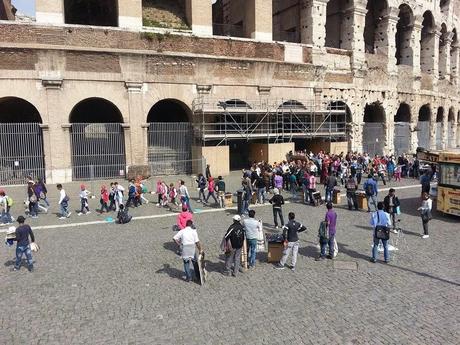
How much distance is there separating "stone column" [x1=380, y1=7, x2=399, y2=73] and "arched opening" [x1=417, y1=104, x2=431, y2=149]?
659 cm

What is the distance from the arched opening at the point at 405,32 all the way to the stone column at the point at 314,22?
9149 mm

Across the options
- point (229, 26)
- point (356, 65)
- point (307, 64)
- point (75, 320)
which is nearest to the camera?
point (75, 320)

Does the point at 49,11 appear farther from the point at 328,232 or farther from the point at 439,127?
the point at 439,127

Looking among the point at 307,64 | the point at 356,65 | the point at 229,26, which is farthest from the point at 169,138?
the point at 356,65

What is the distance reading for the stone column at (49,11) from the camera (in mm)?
18781

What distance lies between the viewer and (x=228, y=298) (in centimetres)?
726

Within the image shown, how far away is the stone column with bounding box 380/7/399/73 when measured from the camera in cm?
2842

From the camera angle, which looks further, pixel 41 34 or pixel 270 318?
pixel 41 34

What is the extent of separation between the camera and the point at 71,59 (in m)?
19.2

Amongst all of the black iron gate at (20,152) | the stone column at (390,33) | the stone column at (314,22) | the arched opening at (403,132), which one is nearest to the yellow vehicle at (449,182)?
the stone column at (314,22)

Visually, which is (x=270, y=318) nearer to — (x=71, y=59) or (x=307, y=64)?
(x=71, y=59)

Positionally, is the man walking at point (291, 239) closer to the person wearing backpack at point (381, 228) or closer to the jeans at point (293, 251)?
the jeans at point (293, 251)

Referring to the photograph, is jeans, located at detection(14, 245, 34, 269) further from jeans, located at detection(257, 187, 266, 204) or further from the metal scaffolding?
the metal scaffolding

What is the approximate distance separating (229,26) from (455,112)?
81.7ft
